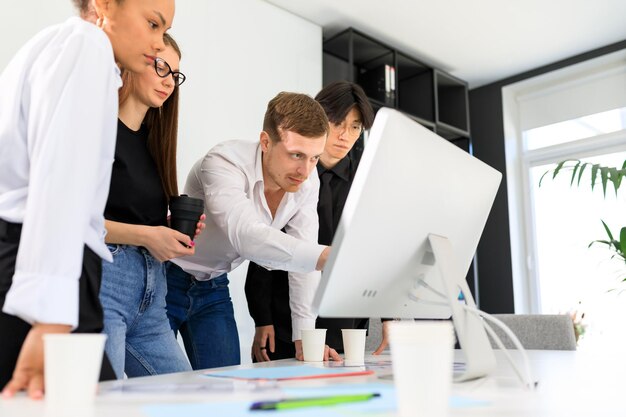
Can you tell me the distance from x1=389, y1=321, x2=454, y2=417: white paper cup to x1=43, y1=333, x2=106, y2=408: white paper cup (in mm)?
302

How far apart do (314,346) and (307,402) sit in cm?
62

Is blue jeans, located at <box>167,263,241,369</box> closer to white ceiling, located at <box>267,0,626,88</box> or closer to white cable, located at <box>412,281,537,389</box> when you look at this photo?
white cable, located at <box>412,281,537,389</box>

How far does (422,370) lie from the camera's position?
0.54 meters

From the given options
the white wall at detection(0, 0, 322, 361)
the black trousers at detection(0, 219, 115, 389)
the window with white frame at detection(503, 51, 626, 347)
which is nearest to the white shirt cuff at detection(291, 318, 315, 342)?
the black trousers at detection(0, 219, 115, 389)

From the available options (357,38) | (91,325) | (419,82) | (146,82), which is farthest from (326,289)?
(419,82)

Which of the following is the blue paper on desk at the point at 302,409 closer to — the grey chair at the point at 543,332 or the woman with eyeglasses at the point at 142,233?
the woman with eyeglasses at the point at 142,233

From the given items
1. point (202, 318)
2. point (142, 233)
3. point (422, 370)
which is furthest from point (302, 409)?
point (202, 318)

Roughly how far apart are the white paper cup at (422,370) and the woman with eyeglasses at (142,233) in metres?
0.66

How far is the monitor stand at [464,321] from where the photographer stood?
0.85 m

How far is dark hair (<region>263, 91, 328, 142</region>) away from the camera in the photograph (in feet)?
5.09

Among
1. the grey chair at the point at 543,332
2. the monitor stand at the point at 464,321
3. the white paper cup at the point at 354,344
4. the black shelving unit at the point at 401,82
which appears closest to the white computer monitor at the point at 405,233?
the monitor stand at the point at 464,321

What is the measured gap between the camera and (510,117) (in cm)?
493

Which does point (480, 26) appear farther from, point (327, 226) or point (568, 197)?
point (327, 226)

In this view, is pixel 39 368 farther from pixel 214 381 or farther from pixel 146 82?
pixel 146 82
